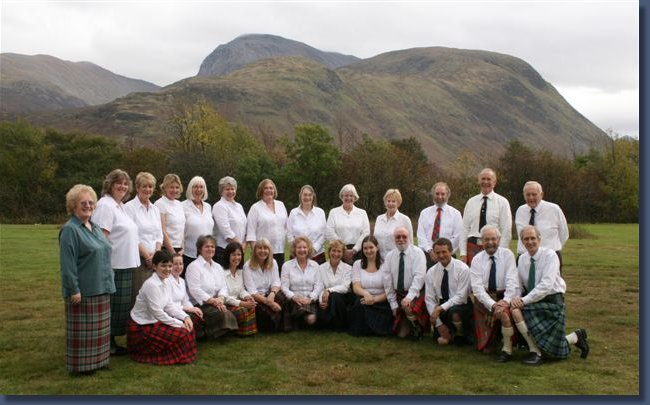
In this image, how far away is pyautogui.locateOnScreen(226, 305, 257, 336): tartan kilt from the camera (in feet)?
24.0

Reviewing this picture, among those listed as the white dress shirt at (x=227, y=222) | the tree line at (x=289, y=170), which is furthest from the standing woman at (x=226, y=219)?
the tree line at (x=289, y=170)

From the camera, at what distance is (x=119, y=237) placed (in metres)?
6.24

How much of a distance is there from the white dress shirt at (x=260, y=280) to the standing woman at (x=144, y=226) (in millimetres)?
1355

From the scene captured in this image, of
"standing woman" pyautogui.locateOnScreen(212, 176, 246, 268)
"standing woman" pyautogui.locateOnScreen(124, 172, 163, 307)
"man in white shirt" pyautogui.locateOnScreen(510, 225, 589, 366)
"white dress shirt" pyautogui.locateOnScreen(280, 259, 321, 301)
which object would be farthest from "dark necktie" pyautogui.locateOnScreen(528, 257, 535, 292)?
"standing woman" pyautogui.locateOnScreen(124, 172, 163, 307)

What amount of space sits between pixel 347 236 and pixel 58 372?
390cm

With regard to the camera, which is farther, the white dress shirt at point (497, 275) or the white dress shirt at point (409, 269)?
the white dress shirt at point (409, 269)

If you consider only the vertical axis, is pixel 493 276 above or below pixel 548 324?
above

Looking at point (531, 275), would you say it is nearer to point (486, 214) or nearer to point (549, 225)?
point (549, 225)

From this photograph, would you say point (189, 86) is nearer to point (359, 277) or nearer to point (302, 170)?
point (302, 170)

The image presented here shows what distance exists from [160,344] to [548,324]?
4.07 metres

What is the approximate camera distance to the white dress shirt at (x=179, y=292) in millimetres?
6566

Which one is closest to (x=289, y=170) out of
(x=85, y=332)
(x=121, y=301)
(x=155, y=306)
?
(x=121, y=301)

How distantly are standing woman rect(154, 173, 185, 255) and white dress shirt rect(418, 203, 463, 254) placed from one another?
3061 mm

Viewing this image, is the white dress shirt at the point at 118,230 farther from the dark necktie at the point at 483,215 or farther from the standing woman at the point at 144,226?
the dark necktie at the point at 483,215
